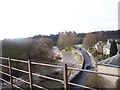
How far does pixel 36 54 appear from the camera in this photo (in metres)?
24.5

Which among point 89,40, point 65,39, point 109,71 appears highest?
point 65,39

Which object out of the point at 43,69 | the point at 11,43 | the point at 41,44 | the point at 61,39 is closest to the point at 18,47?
the point at 11,43

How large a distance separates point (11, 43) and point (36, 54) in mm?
4496

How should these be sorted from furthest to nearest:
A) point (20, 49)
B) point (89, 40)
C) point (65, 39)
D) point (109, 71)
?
point (89, 40)
point (65, 39)
point (20, 49)
point (109, 71)

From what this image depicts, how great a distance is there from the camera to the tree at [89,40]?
4884 cm

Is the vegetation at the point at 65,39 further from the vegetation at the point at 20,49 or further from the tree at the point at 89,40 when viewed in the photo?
the vegetation at the point at 20,49

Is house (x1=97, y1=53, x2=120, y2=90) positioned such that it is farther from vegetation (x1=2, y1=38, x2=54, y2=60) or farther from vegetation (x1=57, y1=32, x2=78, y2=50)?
vegetation (x1=57, y1=32, x2=78, y2=50)

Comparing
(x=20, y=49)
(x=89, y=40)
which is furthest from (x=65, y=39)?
(x=20, y=49)

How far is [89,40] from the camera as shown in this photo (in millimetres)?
49969

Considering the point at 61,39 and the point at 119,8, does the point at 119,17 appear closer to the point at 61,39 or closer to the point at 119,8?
the point at 119,8

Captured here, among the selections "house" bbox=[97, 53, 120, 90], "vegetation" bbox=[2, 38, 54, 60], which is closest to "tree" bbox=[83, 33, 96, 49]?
"vegetation" bbox=[2, 38, 54, 60]

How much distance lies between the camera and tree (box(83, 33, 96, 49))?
160 ft

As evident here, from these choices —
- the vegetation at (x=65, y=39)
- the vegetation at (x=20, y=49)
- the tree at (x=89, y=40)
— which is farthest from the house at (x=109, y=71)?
the tree at (x=89, y=40)

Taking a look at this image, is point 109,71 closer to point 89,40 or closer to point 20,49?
Answer: point 20,49
